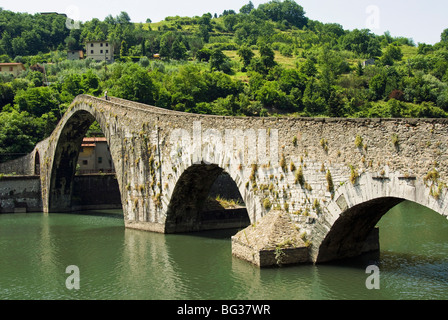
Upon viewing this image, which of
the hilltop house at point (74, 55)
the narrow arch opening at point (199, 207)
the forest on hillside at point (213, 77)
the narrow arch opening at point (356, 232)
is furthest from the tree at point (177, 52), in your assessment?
the narrow arch opening at point (356, 232)

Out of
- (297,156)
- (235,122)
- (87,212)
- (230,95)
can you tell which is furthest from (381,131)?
(230,95)

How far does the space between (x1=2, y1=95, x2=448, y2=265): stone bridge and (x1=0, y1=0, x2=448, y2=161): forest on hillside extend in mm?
29525

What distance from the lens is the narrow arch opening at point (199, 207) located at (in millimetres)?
26000

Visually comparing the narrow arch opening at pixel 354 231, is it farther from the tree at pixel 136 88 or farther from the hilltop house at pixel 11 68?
the hilltop house at pixel 11 68

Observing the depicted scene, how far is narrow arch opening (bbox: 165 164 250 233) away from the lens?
2600cm

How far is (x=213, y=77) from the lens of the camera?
85688mm

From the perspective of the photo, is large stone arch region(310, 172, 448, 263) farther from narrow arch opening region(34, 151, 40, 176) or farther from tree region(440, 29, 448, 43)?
tree region(440, 29, 448, 43)

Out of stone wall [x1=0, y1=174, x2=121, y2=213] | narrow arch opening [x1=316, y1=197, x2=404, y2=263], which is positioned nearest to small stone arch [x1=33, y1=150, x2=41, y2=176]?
stone wall [x1=0, y1=174, x2=121, y2=213]

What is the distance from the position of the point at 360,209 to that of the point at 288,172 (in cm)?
271

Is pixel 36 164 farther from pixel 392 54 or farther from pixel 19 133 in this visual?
pixel 392 54

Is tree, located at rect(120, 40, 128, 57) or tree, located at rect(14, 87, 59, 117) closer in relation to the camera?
tree, located at rect(14, 87, 59, 117)

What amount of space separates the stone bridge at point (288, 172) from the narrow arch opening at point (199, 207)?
6cm

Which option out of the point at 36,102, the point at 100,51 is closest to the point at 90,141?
the point at 36,102
